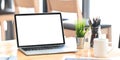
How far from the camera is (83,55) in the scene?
49.0 inches

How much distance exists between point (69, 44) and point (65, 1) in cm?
131

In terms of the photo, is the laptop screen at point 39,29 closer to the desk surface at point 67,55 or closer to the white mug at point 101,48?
the desk surface at point 67,55

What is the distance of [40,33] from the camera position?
4.51 feet

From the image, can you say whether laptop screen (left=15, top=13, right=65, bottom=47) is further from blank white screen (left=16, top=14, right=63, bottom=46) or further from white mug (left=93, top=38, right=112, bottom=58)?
white mug (left=93, top=38, right=112, bottom=58)

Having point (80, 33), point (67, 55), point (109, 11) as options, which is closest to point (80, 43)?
point (80, 33)

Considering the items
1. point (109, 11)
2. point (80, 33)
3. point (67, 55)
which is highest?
point (109, 11)

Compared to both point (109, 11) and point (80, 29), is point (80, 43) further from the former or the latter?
point (109, 11)

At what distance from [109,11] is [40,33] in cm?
247

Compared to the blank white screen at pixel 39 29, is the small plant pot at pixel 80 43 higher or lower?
lower

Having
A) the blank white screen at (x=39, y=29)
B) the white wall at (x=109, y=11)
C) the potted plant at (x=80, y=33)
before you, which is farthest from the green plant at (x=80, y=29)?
the white wall at (x=109, y=11)

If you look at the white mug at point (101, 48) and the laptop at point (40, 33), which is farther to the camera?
the laptop at point (40, 33)

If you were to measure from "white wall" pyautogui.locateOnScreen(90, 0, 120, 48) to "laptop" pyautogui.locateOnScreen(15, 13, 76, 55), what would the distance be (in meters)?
2.05

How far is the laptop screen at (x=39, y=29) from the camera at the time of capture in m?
1.35

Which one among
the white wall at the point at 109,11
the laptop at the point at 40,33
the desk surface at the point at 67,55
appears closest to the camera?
the desk surface at the point at 67,55
